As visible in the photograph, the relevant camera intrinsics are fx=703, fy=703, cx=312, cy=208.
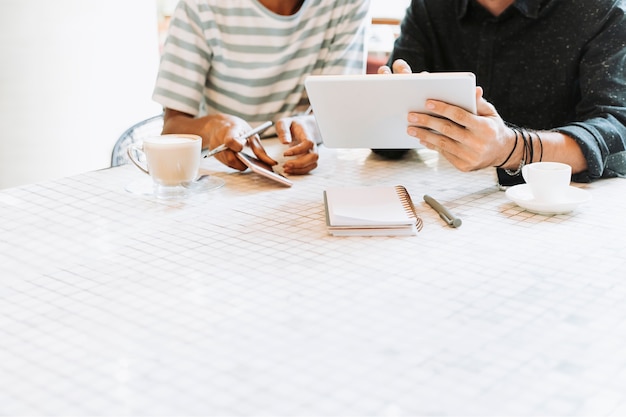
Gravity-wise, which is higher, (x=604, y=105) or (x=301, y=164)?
(x=604, y=105)

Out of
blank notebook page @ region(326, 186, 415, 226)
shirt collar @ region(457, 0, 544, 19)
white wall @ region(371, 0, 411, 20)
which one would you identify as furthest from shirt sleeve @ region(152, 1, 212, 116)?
white wall @ region(371, 0, 411, 20)

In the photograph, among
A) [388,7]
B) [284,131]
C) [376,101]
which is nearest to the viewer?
[376,101]

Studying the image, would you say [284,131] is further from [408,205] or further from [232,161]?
[408,205]

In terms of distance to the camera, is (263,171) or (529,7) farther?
(529,7)

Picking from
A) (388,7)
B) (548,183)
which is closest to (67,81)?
(548,183)

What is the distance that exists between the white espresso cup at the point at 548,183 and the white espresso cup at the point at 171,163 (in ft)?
2.05

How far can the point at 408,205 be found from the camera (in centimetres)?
121

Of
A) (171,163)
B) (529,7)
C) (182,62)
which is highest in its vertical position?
(529,7)

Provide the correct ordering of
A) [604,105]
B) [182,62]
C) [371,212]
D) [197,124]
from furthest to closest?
1. [182,62]
2. [197,124]
3. [604,105]
4. [371,212]

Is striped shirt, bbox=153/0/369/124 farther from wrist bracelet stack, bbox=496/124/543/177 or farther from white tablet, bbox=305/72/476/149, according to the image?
wrist bracelet stack, bbox=496/124/543/177

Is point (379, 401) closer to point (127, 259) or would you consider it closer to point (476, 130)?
point (127, 259)

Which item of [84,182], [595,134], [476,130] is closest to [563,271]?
[476,130]

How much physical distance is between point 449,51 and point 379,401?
1334 mm

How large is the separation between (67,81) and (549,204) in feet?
6.73
